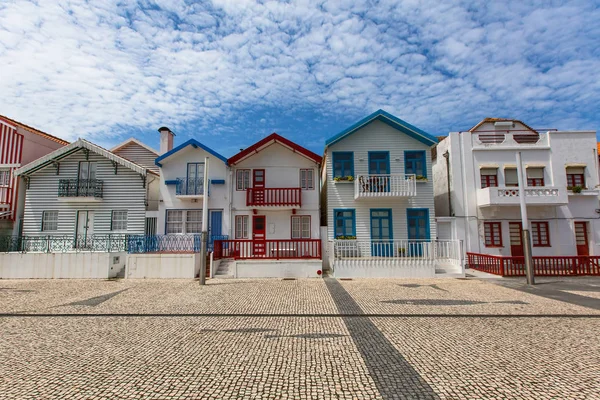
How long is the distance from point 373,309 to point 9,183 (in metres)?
22.8

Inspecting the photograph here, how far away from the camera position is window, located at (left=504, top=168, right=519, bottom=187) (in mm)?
19172

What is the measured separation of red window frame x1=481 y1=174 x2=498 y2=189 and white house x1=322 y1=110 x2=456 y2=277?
150 inches

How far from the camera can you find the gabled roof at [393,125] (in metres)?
18.1

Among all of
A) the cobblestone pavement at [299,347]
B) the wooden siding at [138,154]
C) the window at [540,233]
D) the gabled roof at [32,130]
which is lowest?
the cobblestone pavement at [299,347]

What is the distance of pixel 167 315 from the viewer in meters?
8.16

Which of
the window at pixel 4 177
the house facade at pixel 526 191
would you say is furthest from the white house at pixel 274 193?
the window at pixel 4 177

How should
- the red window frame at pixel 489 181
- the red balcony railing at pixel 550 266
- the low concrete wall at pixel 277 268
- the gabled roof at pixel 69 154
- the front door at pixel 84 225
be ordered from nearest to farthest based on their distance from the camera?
the red balcony railing at pixel 550 266, the low concrete wall at pixel 277 268, the gabled roof at pixel 69 154, the front door at pixel 84 225, the red window frame at pixel 489 181

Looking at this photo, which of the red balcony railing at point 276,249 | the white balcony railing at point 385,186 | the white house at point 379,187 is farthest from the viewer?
the white house at point 379,187

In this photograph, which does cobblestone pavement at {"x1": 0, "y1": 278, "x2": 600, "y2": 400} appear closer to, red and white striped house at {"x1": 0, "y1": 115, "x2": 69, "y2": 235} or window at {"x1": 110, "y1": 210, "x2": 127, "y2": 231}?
window at {"x1": 110, "y1": 210, "x2": 127, "y2": 231}

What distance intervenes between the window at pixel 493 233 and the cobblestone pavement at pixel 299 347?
8.87 meters

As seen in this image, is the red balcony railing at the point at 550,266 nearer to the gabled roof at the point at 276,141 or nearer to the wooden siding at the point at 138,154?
the gabled roof at the point at 276,141

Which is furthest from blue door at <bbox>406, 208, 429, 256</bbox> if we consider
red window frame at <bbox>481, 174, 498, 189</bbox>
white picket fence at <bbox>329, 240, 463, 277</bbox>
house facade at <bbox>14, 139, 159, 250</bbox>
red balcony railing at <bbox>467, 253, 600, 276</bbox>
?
house facade at <bbox>14, 139, 159, 250</bbox>

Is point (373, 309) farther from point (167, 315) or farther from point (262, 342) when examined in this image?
point (167, 315)

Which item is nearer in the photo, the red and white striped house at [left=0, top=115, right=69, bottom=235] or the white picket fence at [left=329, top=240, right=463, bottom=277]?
the white picket fence at [left=329, top=240, right=463, bottom=277]
